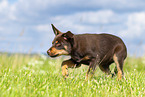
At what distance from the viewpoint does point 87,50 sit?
567 centimetres

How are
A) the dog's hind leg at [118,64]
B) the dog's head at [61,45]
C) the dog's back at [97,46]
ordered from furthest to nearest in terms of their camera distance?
the dog's hind leg at [118,64]
the dog's back at [97,46]
the dog's head at [61,45]

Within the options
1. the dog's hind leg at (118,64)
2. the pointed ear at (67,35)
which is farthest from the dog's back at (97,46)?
the pointed ear at (67,35)

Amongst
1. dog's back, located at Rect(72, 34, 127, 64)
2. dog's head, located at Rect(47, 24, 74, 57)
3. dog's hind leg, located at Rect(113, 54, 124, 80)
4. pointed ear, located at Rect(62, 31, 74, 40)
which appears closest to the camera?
dog's head, located at Rect(47, 24, 74, 57)

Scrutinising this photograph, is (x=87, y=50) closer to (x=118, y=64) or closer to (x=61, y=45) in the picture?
(x=61, y=45)

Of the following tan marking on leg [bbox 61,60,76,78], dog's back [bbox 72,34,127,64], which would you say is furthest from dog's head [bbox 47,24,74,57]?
tan marking on leg [bbox 61,60,76,78]

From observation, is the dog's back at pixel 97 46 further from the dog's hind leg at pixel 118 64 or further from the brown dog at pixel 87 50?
the dog's hind leg at pixel 118 64

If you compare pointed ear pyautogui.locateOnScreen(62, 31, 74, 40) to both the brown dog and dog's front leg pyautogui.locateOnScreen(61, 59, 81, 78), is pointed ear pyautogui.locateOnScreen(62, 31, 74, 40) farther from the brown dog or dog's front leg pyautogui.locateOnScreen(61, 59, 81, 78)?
dog's front leg pyautogui.locateOnScreen(61, 59, 81, 78)

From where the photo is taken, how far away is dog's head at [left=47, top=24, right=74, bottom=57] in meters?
5.32

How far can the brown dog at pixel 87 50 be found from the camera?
5492 mm

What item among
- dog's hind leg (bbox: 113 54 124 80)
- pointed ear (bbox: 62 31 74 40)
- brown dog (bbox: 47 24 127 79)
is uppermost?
pointed ear (bbox: 62 31 74 40)

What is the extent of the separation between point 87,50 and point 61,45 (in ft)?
2.39

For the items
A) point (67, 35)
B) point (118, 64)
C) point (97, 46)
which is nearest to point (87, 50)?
point (97, 46)

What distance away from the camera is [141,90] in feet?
15.9

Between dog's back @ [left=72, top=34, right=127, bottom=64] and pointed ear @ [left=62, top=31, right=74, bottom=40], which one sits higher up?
pointed ear @ [left=62, top=31, right=74, bottom=40]
